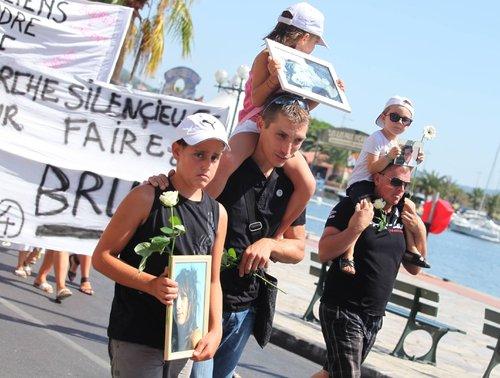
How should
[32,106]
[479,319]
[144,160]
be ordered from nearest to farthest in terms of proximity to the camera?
[32,106] < [144,160] < [479,319]

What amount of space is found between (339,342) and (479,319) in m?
12.6

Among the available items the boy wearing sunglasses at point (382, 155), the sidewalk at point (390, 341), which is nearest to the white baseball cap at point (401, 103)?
the boy wearing sunglasses at point (382, 155)

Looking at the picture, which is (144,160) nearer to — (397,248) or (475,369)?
(397,248)

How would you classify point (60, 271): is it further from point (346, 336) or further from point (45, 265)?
point (346, 336)

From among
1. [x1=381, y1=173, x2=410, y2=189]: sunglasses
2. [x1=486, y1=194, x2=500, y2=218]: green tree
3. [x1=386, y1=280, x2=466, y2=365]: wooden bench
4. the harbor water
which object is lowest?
the harbor water

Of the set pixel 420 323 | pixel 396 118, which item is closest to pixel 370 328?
pixel 396 118

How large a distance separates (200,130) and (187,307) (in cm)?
69

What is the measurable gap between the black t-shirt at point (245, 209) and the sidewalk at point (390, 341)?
5556 mm

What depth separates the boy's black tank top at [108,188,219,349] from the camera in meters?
3.80

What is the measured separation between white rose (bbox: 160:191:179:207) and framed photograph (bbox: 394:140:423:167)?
2507mm

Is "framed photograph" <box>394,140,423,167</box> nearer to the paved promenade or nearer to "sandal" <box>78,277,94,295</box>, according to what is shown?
the paved promenade

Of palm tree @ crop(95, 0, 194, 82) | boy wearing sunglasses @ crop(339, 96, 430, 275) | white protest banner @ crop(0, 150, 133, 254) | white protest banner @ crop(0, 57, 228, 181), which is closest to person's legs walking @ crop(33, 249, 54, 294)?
white protest banner @ crop(0, 150, 133, 254)

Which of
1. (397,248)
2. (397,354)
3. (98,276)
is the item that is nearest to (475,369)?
(397,354)

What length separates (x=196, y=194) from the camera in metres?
3.98
